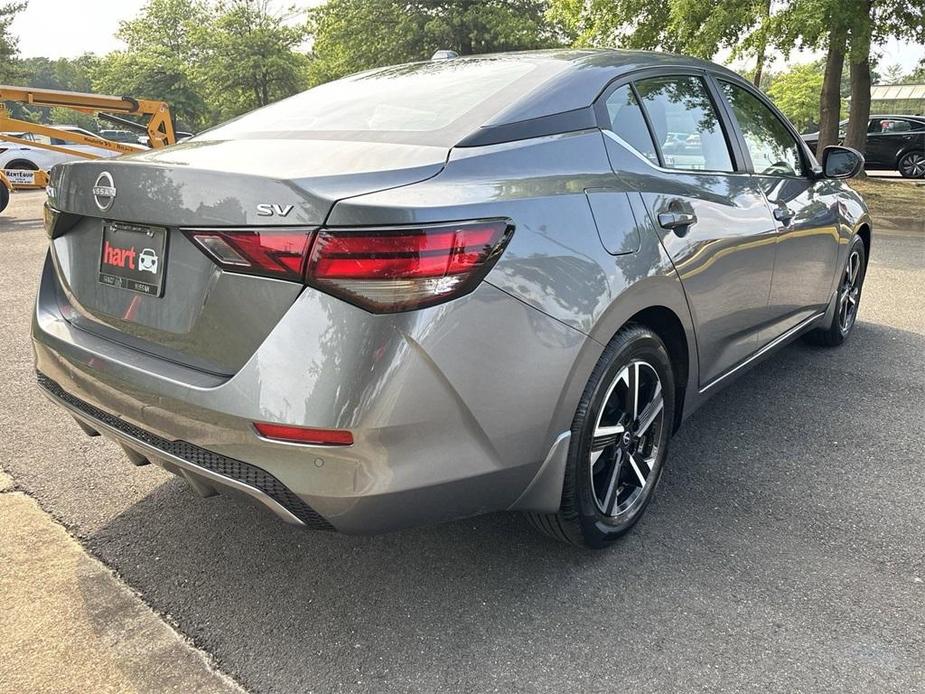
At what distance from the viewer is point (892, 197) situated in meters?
14.6

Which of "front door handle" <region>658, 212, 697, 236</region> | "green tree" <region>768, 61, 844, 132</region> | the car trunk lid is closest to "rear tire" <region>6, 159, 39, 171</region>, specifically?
the car trunk lid

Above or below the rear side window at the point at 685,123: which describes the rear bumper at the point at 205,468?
below

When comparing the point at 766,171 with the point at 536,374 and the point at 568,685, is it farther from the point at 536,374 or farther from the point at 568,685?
the point at 568,685

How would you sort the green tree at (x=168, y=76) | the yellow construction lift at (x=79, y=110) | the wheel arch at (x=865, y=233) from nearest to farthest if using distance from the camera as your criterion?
the wheel arch at (x=865, y=233)
the yellow construction lift at (x=79, y=110)
the green tree at (x=168, y=76)

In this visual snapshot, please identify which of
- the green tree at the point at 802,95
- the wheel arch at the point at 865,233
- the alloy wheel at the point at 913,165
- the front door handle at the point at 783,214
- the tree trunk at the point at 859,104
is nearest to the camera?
the front door handle at the point at 783,214

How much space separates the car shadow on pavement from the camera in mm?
2129

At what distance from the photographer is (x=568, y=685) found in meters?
1.98

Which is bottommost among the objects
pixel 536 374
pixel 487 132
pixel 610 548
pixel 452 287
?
pixel 610 548

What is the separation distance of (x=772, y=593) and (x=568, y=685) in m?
0.78

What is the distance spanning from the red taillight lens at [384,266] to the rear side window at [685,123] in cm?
129

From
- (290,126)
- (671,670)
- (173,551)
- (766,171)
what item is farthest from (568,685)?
(766,171)

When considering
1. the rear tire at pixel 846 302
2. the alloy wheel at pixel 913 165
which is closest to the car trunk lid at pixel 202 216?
the rear tire at pixel 846 302

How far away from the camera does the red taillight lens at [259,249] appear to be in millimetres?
1766

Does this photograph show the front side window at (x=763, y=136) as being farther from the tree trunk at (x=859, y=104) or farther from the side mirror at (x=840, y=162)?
the tree trunk at (x=859, y=104)
